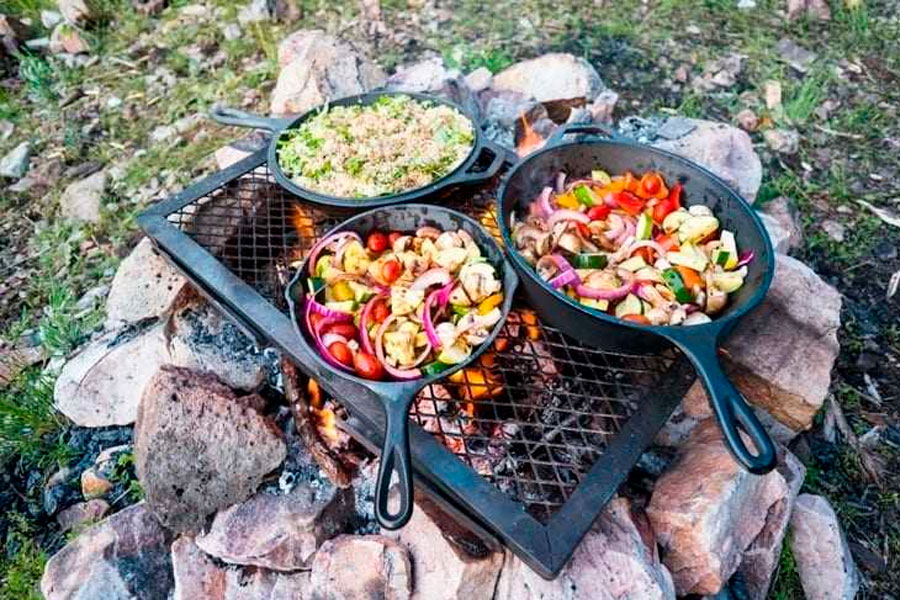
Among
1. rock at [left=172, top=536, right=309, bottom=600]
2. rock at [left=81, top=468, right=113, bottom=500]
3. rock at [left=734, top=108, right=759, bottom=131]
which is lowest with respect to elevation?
rock at [left=81, top=468, right=113, bottom=500]

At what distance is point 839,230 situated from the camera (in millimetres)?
3688

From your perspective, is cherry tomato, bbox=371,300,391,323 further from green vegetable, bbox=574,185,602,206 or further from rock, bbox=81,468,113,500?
rock, bbox=81,468,113,500

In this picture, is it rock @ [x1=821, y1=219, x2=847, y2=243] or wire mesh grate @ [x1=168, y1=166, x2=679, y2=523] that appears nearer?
wire mesh grate @ [x1=168, y1=166, x2=679, y2=523]

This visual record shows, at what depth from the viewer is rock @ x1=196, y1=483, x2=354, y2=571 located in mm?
2285

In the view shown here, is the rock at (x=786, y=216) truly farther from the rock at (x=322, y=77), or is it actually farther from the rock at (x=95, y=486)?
the rock at (x=95, y=486)

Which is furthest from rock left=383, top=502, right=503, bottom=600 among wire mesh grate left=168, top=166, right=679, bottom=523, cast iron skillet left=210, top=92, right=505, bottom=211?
cast iron skillet left=210, top=92, right=505, bottom=211

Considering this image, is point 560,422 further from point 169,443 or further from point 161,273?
point 161,273

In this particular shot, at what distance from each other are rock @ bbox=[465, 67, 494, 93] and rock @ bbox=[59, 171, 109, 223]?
2.44m

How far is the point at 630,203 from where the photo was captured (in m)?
2.48

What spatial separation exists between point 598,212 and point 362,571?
1.56m

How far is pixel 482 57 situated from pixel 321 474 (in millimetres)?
3434

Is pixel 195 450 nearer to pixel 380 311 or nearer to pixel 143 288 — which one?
pixel 380 311

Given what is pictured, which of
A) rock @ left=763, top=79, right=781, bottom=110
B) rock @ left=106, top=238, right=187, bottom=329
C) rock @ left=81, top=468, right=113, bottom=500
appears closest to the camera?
rock @ left=81, top=468, right=113, bottom=500

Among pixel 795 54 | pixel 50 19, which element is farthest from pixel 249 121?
pixel 795 54
